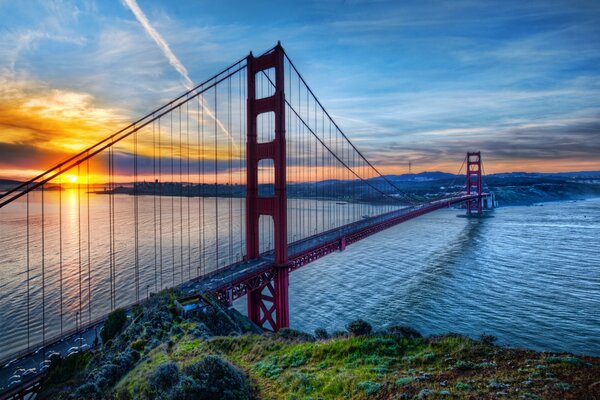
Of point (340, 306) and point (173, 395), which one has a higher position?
point (173, 395)

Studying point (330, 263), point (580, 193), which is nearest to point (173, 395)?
point (330, 263)

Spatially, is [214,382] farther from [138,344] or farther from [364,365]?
[138,344]

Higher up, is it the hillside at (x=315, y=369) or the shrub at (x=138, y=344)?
the hillside at (x=315, y=369)

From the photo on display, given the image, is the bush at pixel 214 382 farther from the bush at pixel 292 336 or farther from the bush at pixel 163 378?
the bush at pixel 292 336

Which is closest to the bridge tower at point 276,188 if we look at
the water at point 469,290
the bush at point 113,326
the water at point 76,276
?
the water at point 469,290

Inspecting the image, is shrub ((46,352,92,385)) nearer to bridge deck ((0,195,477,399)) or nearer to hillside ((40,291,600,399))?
hillside ((40,291,600,399))

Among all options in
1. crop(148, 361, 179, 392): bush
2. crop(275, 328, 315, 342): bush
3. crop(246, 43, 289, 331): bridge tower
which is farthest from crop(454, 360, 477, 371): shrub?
crop(246, 43, 289, 331): bridge tower

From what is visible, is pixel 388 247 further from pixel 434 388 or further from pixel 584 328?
pixel 434 388
